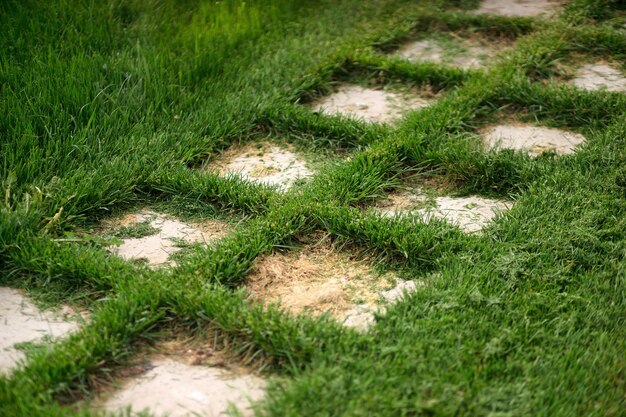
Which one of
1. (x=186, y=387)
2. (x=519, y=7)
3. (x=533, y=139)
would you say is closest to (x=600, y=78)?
(x=533, y=139)

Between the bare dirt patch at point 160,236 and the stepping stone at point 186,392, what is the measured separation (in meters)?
0.55

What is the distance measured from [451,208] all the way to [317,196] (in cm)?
54

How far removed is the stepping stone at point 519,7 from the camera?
14.8 feet

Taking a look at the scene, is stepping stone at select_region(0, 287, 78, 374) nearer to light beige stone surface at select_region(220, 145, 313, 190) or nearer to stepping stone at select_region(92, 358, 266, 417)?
stepping stone at select_region(92, 358, 266, 417)

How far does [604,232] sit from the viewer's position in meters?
2.48

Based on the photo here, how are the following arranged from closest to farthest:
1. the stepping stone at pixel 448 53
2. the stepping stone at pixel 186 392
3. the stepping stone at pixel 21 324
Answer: the stepping stone at pixel 186 392, the stepping stone at pixel 21 324, the stepping stone at pixel 448 53

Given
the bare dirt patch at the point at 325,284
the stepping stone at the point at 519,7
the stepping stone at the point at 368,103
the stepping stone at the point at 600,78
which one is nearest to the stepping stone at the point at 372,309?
the bare dirt patch at the point at 325,284

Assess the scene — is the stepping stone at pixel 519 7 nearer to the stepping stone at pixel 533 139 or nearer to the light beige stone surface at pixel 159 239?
the stepping stone at pixel 533 139

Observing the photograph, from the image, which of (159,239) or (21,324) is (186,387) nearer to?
(21,324)

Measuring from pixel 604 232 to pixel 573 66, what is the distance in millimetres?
1671

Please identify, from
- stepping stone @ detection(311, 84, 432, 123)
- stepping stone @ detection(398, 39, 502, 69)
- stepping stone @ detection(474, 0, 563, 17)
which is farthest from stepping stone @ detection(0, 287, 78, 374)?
stepping stone @ detection(474, 0, 563, 17)

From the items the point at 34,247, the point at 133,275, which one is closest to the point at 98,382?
the point at 133,275

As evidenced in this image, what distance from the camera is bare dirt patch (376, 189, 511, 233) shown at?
2.65 metres

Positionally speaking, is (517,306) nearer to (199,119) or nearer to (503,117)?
(503,117)
